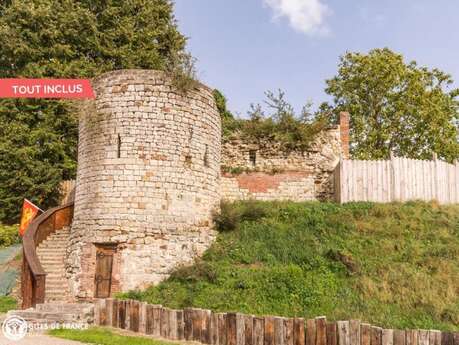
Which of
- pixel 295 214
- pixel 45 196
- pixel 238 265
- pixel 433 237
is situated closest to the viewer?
pixel 238 265

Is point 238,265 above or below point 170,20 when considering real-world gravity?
below

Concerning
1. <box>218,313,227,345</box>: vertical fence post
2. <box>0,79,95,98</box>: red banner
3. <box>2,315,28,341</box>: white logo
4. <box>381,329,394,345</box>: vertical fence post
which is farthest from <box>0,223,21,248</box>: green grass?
<box>381,329,394,345</box>: vertical fence post

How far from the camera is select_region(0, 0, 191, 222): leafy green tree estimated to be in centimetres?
2006

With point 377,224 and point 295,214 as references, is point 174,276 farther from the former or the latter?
point 377,224

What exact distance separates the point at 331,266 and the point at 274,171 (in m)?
6.48

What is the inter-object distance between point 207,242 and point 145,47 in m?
14.5

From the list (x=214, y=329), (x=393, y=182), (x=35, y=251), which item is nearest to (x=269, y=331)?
(x=214, y=329)

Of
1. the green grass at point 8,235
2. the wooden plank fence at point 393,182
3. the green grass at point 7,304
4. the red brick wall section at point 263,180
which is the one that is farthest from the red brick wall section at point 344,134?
the green grass at point 8,235

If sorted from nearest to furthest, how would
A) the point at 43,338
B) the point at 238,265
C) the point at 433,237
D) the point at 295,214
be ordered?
the point at 43,338, the point at 238,265, the point at 433,237, the point at 295,214

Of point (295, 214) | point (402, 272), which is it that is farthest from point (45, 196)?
point (402, 272)

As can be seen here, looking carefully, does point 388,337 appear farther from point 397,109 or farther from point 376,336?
point 397,109

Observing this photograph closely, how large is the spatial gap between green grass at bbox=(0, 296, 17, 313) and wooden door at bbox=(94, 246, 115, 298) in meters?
2.33

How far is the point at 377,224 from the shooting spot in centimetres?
1416

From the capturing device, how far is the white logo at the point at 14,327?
919cm
